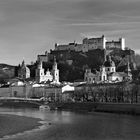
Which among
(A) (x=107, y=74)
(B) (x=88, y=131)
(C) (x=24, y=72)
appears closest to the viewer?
(B) (x=88, y=131)

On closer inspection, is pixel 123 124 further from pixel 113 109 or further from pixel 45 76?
pixel 45 76

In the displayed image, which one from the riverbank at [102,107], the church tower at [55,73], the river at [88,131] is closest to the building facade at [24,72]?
the church tower at [55,73]

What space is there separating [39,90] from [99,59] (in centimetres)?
1677

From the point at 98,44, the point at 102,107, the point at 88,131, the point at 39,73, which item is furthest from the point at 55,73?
the point at 88,131

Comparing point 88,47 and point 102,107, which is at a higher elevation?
point 88,47

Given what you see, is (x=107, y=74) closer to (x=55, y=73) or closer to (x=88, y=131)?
(x=55, y=73)

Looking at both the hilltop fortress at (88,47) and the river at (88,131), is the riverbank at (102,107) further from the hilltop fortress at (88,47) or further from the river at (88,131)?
the hilltop fortress at (88,47)

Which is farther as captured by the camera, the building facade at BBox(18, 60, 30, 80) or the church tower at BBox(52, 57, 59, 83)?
the building facade at BBox(18, 60, 30, 80)

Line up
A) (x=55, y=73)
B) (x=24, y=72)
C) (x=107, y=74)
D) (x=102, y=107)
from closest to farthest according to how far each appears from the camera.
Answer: (x=102, y=107), (x=107, y=74), (x=55, y=73), (x=24, y=72)

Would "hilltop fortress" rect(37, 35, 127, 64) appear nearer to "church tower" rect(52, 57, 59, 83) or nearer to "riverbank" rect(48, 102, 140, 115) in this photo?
"church tower" rect(52, 57, 59, 83)

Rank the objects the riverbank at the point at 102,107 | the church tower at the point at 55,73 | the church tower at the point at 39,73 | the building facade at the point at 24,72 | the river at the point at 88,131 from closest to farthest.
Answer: the river at the point at 88,131, the riverbank at the point at 102,107, the church tower at the point at 55,73, the church tower at the point at 39,73, the building facade at the point at 24,72

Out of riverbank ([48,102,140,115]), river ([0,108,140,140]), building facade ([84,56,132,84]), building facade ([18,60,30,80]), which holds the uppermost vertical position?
building facade ([18,60,30,80])

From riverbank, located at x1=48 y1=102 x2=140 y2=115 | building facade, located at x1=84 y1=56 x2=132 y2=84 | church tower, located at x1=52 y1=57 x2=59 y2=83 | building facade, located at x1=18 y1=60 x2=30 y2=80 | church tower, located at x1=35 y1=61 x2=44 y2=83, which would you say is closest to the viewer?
riverbank, located at x1=48 y1=102 x2=140 y2=115

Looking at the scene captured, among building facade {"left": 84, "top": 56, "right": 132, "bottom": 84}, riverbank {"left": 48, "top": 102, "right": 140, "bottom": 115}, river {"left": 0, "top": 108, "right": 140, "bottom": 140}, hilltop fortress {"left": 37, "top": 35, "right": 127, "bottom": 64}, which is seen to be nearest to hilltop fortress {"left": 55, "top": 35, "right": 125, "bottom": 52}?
hilltop fortress {"left": 37, "top": 35, "right": 127, "bottom": 64}
